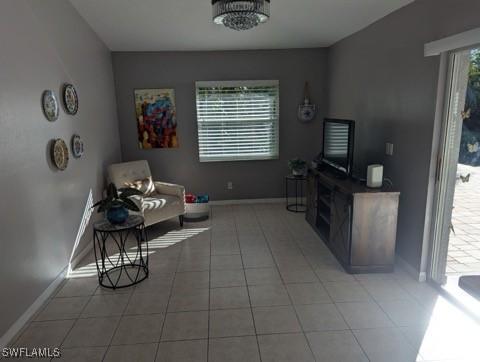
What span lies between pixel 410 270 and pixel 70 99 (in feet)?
12.0

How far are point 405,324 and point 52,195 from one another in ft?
9.80

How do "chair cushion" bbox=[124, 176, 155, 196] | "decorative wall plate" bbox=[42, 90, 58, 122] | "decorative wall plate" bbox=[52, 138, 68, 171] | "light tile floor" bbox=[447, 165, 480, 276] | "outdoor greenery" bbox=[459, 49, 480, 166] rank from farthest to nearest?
"chair cushion" bbox=[124, 176, 155, 196] → "decorative wall plate" bbox=[52, 138, 68, 171] → "decorative wall plate" bbox=[42, 90, 58, 122] → "light tile floor" bbox=[447, 165, 480, 276] → "outdoor greenery" bbox=[459, 49, 480, 166]

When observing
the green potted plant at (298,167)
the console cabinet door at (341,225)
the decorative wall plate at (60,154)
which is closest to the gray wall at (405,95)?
the console cabinet door at (341,225)

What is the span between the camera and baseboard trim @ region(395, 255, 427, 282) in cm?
291

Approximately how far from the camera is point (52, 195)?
2.90m

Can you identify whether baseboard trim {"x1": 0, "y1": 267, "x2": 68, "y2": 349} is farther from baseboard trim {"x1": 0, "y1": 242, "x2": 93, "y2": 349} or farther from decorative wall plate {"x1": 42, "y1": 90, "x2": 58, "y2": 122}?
decorative wall plate {"x1": 42, "y1": 90, "x2": 58, "y2": 122}

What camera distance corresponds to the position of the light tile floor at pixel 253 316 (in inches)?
83.4

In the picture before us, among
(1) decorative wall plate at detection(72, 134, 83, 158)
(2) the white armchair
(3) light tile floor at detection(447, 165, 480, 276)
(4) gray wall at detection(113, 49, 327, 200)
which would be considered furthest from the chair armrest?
(3) light tile floor at detection(447, 165, 480, 276)

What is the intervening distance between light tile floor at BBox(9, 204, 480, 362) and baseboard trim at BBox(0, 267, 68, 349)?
5 cm

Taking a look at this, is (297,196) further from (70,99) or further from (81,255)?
(70,99)

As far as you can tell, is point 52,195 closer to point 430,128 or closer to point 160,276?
point 160,276

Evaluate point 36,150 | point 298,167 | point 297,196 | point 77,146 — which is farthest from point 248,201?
point 36,150

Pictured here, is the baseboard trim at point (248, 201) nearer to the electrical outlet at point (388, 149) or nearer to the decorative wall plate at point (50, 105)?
the electrical outlet at point (388, 149)

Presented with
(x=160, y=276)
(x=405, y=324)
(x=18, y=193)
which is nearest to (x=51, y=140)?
(x=18, y=193)
